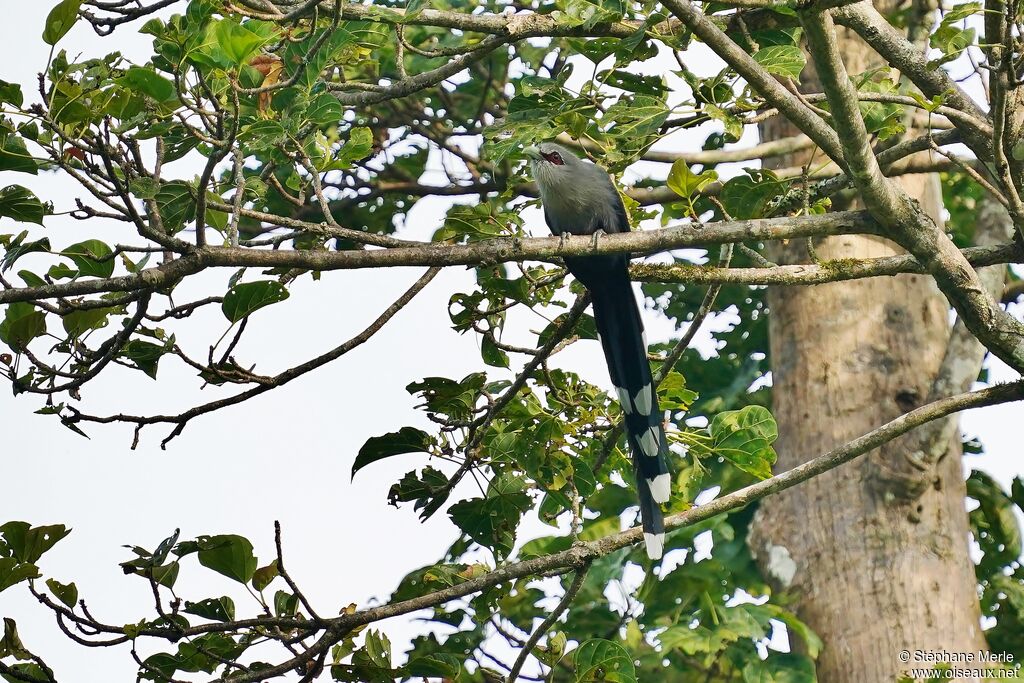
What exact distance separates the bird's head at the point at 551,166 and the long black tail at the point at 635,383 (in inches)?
22.9

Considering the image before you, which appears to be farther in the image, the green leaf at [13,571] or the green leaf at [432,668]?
the green leaf at [432,668]

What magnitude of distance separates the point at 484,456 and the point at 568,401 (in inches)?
13.8

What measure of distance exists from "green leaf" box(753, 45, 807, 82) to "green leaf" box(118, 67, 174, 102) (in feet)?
5.26

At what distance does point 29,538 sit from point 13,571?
0.09 meters

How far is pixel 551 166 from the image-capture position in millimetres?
4164

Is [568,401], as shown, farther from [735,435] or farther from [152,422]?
[152,422]

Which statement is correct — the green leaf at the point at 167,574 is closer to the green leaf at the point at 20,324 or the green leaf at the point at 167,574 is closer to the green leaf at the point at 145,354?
the green leaf at the point at 145,354

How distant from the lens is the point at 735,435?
10.4ft

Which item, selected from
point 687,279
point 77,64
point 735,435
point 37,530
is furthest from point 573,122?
point 37,530

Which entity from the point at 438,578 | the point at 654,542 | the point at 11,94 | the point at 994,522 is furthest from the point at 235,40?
the point at 994,522

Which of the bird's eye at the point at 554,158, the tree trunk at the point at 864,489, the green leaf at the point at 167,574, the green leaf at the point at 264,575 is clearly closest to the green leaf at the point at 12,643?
the green leaf at the point at 167,574

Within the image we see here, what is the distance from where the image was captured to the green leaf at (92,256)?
2.38m

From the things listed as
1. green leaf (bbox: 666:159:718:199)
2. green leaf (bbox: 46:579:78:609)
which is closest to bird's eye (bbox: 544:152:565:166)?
green leaf (bbox: 666:159:718:199)

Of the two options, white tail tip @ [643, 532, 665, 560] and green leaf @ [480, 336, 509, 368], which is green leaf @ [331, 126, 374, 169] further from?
white tail tip @ [643, 532, 665, 560]
